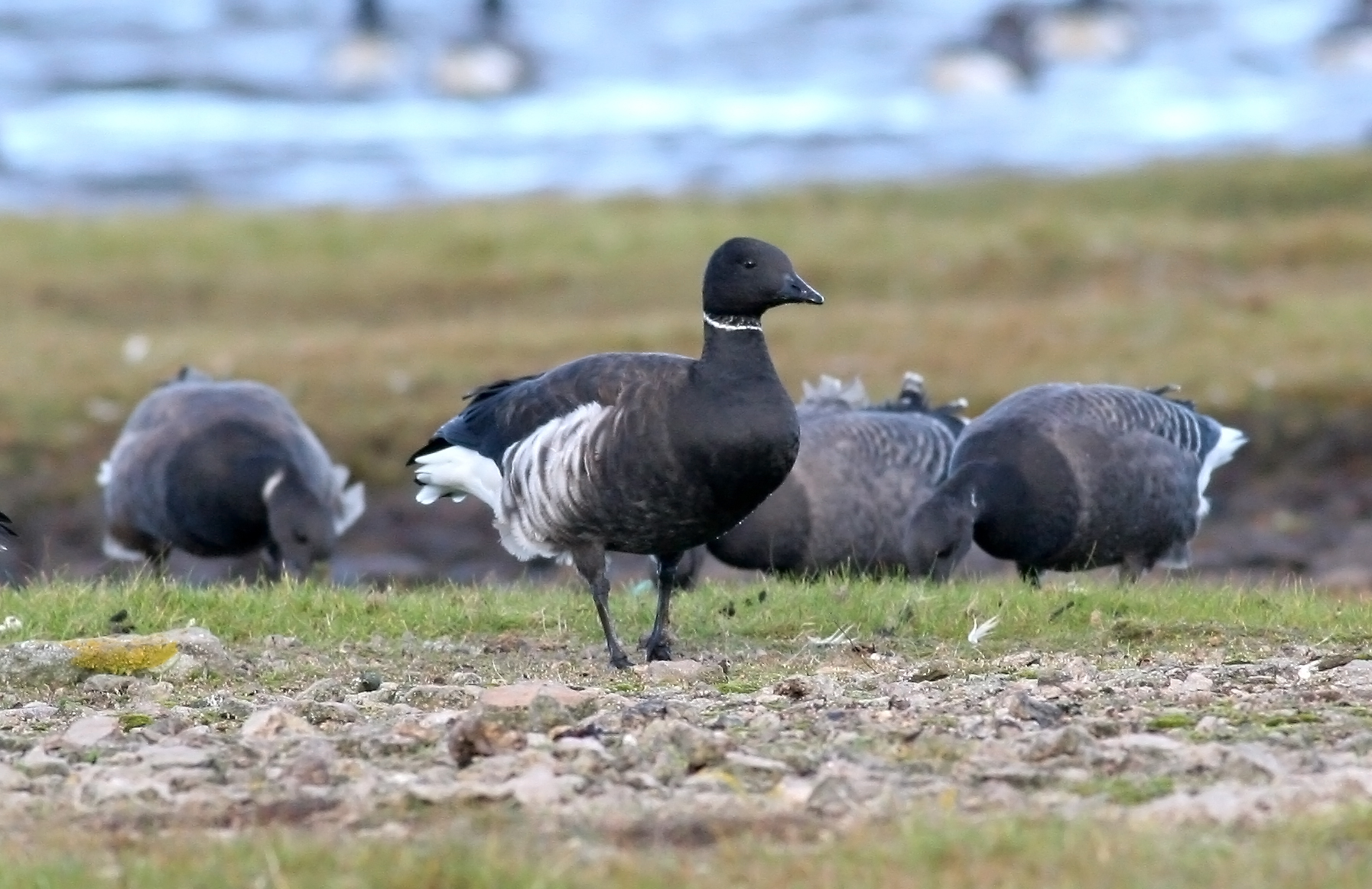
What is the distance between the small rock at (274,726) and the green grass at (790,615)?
89.5 inches

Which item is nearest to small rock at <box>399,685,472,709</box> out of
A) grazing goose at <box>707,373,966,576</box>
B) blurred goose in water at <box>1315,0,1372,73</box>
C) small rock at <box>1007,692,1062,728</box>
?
small rock at <box>1007,692,1062,728</box>

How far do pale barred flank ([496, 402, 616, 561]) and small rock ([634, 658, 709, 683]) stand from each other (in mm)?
886

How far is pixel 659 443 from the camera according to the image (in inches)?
346

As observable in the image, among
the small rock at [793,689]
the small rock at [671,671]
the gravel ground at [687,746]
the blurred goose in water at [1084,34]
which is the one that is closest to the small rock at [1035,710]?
the gravel ground at [687,746]

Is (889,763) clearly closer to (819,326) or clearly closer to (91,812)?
(91,812)

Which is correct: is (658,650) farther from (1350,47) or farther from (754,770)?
(1350,47)

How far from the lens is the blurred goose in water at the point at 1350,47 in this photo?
44.8m

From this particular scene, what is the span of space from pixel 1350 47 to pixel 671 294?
90.4 ft

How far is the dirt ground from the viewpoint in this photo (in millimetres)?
15547

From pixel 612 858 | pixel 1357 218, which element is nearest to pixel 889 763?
pixel 612 858

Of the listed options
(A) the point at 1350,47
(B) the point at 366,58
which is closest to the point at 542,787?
(B) the point at 366,58

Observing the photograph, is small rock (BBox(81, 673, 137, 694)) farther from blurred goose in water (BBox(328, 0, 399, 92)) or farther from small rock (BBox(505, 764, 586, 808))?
blurred goose in water (BBox(328, 0, 399, 92))

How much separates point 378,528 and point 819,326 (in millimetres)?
5751

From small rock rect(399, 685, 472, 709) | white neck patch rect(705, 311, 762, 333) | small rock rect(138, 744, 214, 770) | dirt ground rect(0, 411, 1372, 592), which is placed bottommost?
dirt ground rect(0, 411, 1372, 592)
